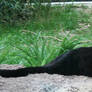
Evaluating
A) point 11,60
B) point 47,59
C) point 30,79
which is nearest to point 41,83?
point 30,79

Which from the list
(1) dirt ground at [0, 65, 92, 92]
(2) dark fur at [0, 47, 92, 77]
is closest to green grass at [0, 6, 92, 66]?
(2) dark fur at [0, 47, 92, 77]

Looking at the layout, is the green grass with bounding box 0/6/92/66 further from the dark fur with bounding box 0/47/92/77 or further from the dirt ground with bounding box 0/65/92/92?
the dirt ground with bounding box 0/65/92/92

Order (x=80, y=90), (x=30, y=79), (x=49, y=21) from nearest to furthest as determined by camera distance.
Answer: (x=80, y=90) < (x=30, y=79) < (x=49, y=21)

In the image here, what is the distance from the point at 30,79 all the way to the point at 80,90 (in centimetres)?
50

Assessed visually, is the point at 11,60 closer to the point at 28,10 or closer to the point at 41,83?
the point at 41,83

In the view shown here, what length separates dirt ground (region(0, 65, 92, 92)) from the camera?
9.62 feet

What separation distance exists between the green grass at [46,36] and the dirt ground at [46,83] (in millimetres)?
1230

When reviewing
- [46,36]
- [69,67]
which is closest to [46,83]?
[69,67]

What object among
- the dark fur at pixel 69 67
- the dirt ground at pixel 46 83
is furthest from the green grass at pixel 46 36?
the dirt ground at pixel 46 83

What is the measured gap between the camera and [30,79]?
124 inches

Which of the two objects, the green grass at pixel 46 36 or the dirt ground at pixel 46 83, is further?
the green grass at pixel 46 36

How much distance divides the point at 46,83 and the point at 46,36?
11.3 ft

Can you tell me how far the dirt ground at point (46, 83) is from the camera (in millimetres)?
2934

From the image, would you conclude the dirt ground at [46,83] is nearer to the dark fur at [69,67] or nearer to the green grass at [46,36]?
the dark fur at [69,67]
